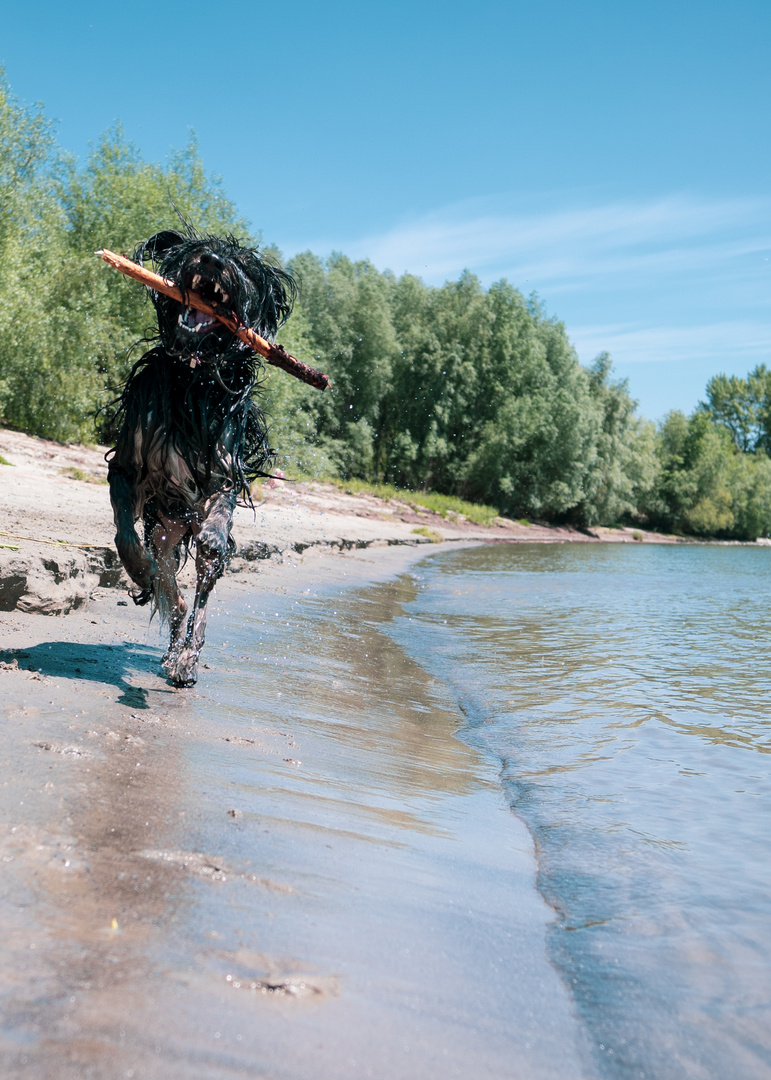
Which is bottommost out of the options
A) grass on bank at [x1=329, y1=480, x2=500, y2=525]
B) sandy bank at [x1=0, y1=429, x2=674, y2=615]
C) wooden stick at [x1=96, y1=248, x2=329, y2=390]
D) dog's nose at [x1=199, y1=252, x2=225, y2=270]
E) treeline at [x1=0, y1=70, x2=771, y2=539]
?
sandy bank at [x1=0, y1=429, x2=674, y2=615]

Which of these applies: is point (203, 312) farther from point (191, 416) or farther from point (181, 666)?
point (181, 666)

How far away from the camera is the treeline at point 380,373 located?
22.9 meters

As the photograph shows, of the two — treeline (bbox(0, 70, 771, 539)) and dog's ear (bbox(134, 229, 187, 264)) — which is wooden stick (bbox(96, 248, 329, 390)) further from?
treeline (bbox(0, 70, 771, 539))

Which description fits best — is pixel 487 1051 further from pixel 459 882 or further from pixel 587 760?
pixel 587 760

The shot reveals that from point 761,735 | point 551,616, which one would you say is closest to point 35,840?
point 761,735

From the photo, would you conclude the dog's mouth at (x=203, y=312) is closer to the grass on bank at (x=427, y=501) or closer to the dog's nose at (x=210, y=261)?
the dog's nose at (x=210, y=261)

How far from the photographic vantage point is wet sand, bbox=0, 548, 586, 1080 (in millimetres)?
1637

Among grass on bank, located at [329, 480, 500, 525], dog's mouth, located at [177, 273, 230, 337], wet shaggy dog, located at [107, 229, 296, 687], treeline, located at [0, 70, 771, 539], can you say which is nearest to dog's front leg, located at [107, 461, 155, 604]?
wet shaggy dog, located at [107, 229, 296, 687]

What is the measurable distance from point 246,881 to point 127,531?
2857 millimetres

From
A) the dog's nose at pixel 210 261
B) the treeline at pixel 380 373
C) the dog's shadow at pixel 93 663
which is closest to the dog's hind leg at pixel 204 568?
the dog's shadow at pixel 93 663

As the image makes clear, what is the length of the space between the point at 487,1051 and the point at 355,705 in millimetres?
3674

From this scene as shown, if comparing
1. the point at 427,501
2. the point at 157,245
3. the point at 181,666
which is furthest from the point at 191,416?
the point at 427,501

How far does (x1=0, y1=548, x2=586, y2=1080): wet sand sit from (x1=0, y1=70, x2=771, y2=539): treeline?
60.0 ft

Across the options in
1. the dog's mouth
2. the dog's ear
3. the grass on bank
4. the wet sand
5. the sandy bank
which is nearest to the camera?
the wet sand
